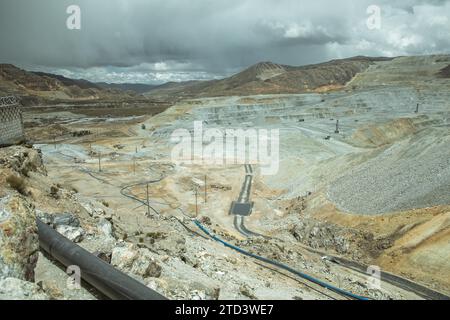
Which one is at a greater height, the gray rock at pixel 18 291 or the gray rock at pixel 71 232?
the gray rock at pixel 18 291

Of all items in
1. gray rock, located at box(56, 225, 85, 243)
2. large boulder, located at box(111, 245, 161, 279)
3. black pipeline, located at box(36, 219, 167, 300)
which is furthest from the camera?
gray rock, located at box(56, 225, 85, 243)

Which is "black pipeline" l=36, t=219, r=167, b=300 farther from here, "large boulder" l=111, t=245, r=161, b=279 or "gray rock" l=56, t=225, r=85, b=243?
"gray rock" l=56, t=225, r=85, b=243

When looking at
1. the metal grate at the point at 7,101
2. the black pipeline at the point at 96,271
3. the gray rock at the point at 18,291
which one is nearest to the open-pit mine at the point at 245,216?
the gray rock at the point at 18,291

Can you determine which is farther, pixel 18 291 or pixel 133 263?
pixel 133 263

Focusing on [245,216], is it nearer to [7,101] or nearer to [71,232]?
[7,101]

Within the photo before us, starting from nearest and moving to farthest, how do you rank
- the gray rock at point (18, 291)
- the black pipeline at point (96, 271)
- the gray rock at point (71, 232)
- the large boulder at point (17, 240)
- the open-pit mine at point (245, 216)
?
the gray rock at point (18, 291) < the black pipeline at point (96, 271) < the large boulder at point (17, 240) < the open-pit mine at point (245, 216) < the gray rock at point (71, 232)

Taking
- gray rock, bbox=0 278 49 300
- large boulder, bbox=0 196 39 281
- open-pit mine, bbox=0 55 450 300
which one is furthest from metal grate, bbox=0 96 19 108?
gray rock, bbox=0 278 49 300

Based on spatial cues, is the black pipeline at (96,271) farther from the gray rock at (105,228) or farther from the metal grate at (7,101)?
the metal grate at (7,101)

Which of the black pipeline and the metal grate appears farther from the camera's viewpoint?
the metal grate

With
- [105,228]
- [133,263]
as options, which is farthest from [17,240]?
[105,228]
